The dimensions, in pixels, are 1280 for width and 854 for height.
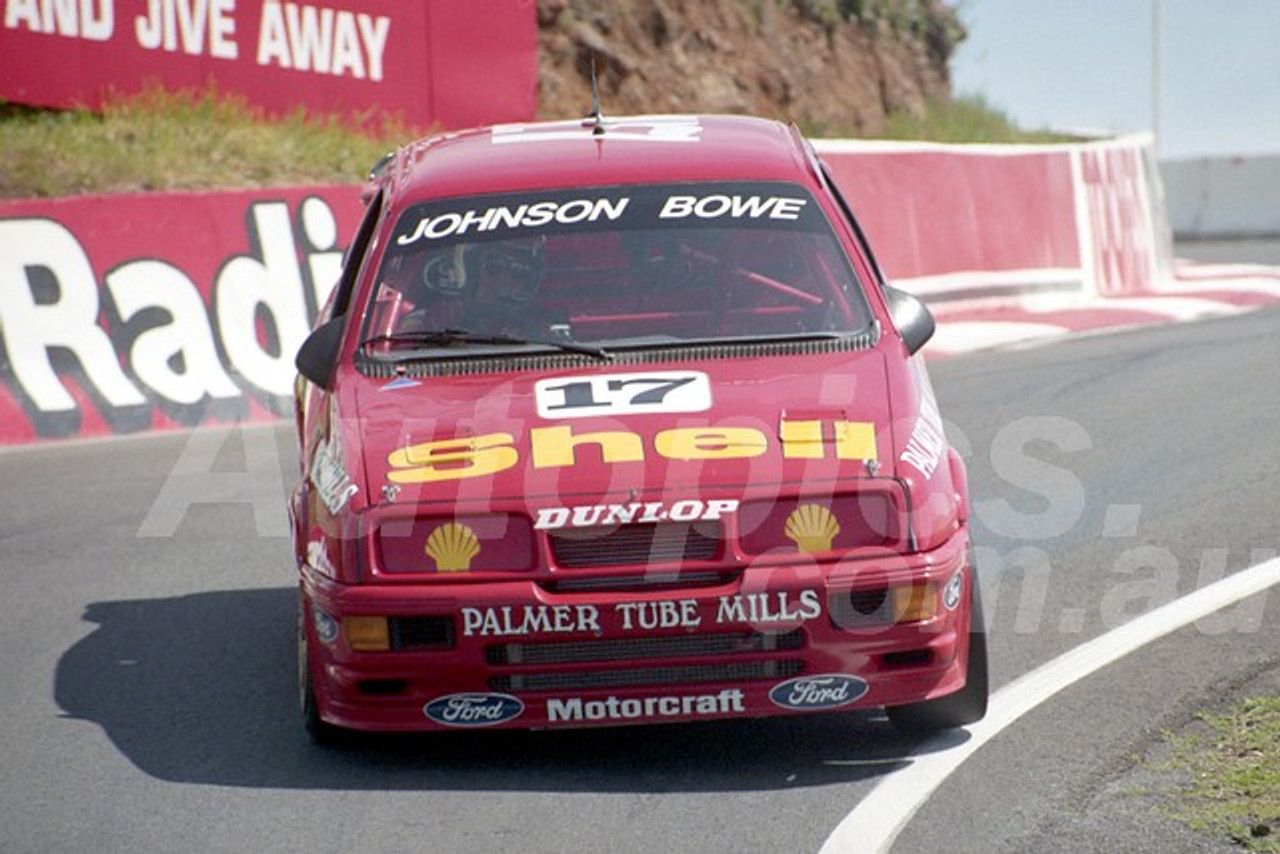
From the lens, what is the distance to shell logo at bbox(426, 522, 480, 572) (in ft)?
17.8

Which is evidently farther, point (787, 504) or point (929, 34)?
point (929, 34)

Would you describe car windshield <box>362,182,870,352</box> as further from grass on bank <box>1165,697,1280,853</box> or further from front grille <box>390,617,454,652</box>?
grass on bank <box>1165,697,1280,853</box>

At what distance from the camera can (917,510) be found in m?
5.50

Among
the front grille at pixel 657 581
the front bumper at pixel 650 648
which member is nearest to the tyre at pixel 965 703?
the front bumper at pixel 650 648

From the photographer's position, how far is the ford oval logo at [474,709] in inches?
215

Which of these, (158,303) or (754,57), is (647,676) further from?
(754,57)

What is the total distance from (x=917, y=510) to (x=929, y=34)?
2256cm

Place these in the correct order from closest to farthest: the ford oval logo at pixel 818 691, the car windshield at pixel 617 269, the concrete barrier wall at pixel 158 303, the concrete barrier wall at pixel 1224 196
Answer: the ford oval logo at pixel 818 691
the car windshield at pixel 617 269
the concrete barrier wall at pixel 158 303
the concrete barrier wall at pixel 1224 196

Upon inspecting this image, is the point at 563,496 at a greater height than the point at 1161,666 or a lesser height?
greater

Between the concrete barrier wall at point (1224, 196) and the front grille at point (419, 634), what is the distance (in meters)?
28.6

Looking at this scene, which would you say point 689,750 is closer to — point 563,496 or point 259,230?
point 563,496

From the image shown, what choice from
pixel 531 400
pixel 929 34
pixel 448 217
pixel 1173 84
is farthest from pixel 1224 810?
pixel 1173 84

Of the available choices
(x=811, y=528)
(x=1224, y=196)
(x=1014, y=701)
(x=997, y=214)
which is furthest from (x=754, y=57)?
(x=811, y=528)

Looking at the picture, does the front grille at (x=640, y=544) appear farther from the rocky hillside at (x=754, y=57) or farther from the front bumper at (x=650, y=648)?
Result: the rocky hillside at (x=754, y=57)
